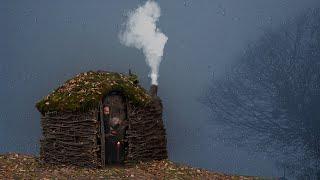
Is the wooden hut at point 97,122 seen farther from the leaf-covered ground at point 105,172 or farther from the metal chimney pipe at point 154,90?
→ the metal chimney pipe at point 154,90

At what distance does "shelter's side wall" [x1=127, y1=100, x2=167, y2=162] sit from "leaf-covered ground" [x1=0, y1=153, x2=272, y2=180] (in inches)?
16.5

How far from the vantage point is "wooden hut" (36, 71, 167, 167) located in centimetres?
1820

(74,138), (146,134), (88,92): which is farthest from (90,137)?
(146,134)

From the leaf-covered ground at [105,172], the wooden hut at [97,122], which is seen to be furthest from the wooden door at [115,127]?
the leaf-covered ground at [105,172]

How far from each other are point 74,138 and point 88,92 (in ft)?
5.74

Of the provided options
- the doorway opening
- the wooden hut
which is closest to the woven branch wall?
the wooden hut

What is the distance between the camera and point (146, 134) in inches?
768

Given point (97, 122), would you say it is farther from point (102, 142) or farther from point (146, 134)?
point (146, 134)

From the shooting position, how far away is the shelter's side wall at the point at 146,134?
18969mm

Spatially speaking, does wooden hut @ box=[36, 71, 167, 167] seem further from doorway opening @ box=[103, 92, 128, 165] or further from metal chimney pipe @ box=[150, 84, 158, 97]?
metal chimney pipe @ box=[150, 84, 158, 97]

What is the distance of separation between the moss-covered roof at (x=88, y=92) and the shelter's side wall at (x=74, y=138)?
0.35 m

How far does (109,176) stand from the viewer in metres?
16.3

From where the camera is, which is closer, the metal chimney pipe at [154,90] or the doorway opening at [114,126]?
the doorway opening at [114,126]

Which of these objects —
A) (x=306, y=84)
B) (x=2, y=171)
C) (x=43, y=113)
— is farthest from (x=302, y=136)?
(x=2, y=171)
